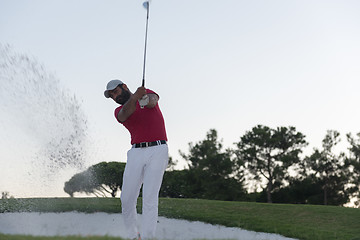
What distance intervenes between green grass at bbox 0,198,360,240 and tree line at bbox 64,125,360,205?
22054 mm

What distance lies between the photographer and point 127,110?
6.39m

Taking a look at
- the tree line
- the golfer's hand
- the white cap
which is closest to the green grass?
the white cap

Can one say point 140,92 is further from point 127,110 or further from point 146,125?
point 146,125

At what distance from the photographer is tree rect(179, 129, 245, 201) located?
41.0m

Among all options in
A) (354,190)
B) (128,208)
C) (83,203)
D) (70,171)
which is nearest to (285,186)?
(354,190)

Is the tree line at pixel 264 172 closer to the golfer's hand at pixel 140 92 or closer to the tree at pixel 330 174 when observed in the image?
the tree at pixel 330 174

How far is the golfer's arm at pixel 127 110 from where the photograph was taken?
6.22m

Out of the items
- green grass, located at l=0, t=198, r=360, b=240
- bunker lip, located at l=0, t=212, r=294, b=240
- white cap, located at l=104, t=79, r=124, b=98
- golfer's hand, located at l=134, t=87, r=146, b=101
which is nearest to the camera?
golfer's hand, located at l=134, t=87, r=146, b=101

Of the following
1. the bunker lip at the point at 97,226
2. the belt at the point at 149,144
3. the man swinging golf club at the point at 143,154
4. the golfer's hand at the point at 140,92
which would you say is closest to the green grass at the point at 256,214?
the bunker lip at the point at 97,226

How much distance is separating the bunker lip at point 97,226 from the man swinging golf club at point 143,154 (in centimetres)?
557

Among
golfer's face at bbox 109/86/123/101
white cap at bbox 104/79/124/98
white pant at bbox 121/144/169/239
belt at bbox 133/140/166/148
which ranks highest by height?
white cap at bbox 104/79/124/98

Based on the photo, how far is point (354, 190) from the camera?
132 feet

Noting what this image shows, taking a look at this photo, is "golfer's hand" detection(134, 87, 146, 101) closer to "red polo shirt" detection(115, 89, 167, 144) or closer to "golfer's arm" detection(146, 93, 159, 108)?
"golfer's arm" detection(146, 93, 159, 108)

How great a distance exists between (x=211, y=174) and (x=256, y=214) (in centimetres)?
2653
